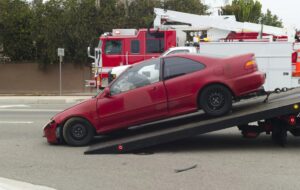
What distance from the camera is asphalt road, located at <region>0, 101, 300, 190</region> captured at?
6.89 meters

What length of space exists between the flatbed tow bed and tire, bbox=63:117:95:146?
0.32 metres

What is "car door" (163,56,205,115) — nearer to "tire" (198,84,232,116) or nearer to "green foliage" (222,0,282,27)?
"tire" (198,84,232,116)

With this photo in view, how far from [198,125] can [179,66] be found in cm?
123

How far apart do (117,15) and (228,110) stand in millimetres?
23380

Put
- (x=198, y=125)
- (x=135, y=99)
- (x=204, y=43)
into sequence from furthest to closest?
(x=204, y=43)
(x=135, y=99)
(x=198, y=125)

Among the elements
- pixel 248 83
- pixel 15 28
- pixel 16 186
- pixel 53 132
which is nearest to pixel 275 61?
pixel 248 83

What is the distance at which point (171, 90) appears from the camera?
9.23m

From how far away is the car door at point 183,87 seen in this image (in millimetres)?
9211

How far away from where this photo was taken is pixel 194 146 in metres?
9.66

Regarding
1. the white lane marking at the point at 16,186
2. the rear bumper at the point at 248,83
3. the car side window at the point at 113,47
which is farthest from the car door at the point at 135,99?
the car side window at the point at 113,47

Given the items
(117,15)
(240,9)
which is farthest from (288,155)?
(240,9)

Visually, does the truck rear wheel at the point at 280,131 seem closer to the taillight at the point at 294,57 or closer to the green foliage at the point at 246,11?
the taillight at the point at 294,57

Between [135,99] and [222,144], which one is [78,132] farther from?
[222,144]

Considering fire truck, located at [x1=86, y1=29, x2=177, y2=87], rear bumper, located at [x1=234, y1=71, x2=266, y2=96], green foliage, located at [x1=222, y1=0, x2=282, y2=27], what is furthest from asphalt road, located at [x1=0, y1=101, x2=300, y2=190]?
green foliage, located at [x1=222, y1=0, x2=282, y2=27]
